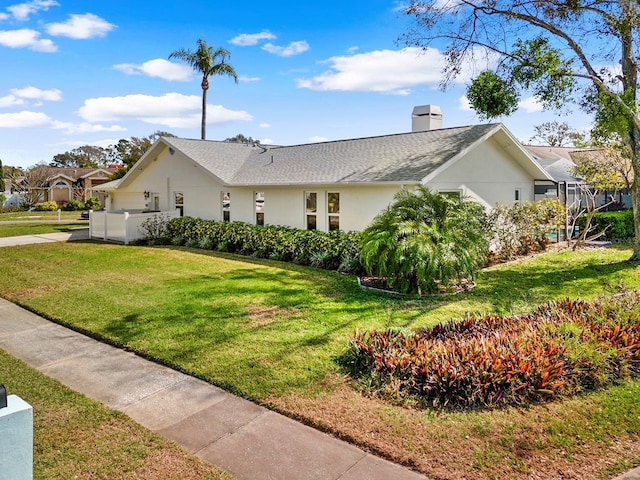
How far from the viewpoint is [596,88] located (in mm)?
13531

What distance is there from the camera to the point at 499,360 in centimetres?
524

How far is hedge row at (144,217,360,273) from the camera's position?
1325 centimetres

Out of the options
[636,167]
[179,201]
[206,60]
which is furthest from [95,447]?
[206,60]

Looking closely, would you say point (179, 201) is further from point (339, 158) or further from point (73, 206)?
point (73, 206)

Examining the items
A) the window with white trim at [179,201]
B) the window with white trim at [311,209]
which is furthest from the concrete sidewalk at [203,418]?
the window with white trim at [179,201]

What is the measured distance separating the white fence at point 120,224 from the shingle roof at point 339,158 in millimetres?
3434

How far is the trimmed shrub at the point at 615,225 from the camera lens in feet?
60.3

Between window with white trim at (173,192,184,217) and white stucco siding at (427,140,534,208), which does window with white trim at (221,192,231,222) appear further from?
white stucco siding at (427,140,534,208)

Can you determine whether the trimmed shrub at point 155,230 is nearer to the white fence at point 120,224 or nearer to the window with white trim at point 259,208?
the white fence at point 120,224

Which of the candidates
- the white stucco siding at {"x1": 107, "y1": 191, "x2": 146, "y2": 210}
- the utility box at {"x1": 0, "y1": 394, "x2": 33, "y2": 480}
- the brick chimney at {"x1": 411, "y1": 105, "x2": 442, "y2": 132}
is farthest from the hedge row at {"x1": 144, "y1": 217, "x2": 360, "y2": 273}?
the utility box at {"x1": 0, "y1": 394, "x2": 33, "y2": 480}

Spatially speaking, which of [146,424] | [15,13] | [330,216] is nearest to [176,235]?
[330,216]

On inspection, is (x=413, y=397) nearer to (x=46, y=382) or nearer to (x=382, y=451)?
(x=382, y=451)

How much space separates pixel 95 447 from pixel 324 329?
13.4 feet

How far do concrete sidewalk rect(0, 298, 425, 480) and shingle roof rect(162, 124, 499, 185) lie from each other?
900 cm
